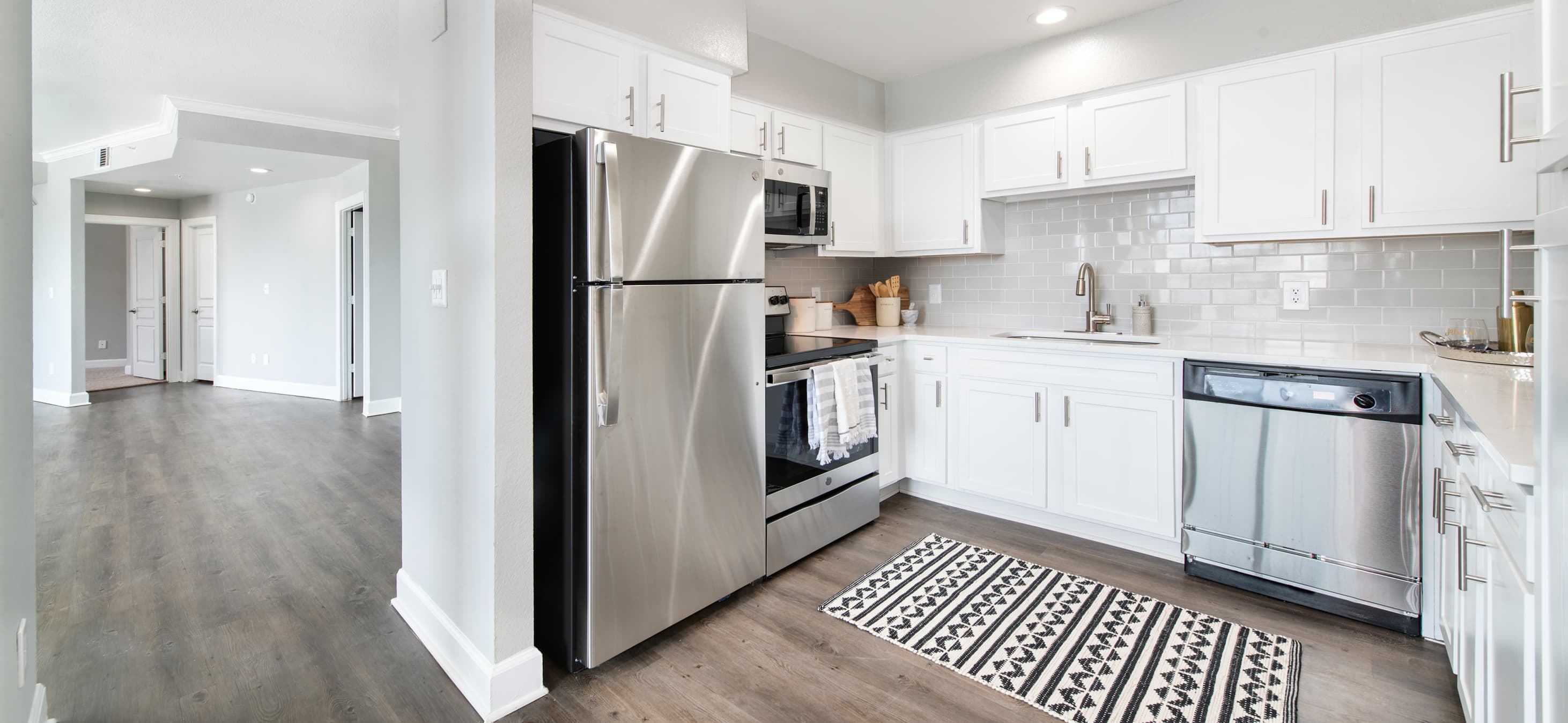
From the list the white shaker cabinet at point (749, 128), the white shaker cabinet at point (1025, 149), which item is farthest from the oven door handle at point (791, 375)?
the white shaker cabinet at point (1025, 149)

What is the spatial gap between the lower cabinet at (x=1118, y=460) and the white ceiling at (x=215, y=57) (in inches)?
140

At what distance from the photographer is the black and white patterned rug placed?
1.85 metres

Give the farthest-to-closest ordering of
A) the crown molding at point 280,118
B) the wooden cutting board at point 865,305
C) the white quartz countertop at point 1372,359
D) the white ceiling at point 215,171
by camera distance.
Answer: the white ceiling at point 215,171, the crown molding at point 280,118, the wooden cutting board at point 865,305, the white quartz countertop at point 1372,359

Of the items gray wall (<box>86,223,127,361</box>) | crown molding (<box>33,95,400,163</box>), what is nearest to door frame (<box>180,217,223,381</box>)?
gray wall (<box>86,223,127,361</box>)

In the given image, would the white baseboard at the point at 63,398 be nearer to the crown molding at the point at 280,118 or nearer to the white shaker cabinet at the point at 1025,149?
the crown molding at the point at 280,118

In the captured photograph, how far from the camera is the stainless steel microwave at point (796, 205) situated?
2.92 meters

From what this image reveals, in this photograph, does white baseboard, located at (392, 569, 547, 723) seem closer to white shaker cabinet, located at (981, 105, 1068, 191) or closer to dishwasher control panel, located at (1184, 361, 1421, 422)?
dishwasher control panel, located at (1184, 361, 1421, 422)

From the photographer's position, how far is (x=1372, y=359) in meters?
2.24

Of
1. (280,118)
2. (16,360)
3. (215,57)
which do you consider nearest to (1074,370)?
(16,360)

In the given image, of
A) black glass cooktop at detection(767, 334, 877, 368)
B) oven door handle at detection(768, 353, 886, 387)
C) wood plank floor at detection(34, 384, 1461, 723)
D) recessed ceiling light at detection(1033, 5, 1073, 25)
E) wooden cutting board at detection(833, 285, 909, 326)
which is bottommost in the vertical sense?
wood plank floor at detection(34, 384, 1461, 723)

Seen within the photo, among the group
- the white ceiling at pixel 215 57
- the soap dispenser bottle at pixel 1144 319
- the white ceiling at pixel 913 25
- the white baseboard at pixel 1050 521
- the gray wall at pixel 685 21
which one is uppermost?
the white ceiling at pixel 215 57

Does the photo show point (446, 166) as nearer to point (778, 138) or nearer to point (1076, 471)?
point (778, 138)

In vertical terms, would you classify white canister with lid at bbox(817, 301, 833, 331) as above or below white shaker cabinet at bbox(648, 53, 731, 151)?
below

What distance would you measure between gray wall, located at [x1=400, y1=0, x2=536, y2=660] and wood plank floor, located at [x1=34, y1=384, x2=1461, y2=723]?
33cm
